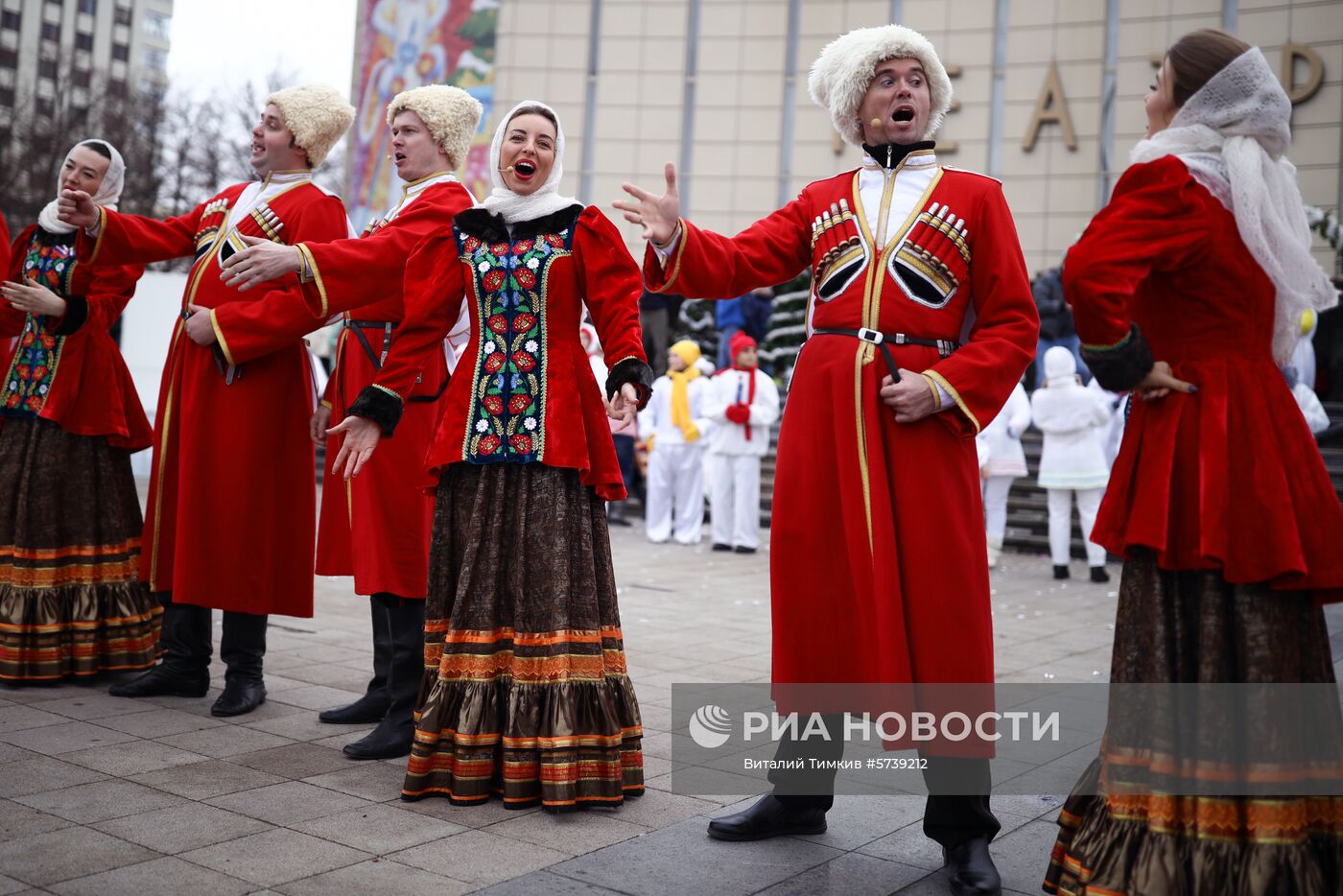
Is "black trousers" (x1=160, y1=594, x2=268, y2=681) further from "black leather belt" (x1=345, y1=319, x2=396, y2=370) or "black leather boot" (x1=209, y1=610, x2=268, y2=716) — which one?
"black leather belt" (x1=345, y1=319, x2=396, y2=370)

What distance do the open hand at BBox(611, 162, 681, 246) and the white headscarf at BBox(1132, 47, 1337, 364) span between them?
1175 millimetres

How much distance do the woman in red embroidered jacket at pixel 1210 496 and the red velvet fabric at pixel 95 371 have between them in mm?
4257

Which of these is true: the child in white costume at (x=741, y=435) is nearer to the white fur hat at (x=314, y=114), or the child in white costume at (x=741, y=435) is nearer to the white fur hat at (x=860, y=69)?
the white fur hat at (x=314, y=114)

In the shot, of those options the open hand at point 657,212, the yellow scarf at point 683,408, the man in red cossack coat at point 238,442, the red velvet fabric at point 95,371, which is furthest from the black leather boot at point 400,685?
the yellow scarf at point 683,408

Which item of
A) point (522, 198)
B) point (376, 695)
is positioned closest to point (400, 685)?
point (376, 695)

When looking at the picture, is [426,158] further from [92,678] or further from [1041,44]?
[1041,44]

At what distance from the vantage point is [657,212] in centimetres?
336

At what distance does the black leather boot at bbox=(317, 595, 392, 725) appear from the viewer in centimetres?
476

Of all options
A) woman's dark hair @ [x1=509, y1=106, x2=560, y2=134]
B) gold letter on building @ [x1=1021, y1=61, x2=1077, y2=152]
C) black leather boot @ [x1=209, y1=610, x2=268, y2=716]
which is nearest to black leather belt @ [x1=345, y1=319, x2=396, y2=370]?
woman's dark hair @ [x1=509, y1=106, x2=560, y2=134]

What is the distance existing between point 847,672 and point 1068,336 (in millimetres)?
17410

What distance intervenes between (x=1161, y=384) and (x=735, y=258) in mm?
1214

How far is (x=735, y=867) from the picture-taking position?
326 cm

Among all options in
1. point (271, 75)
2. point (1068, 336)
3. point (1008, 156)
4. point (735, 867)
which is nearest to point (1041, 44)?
point (1008, 156)

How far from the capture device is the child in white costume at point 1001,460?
11320mm
